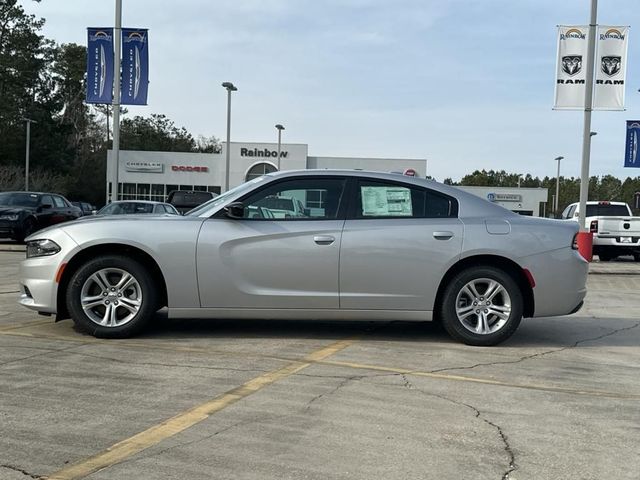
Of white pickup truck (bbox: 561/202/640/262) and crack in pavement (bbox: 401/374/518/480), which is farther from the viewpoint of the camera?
white pickup truck (bbox: 561/202/640/262)

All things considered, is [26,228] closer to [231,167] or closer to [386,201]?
[386,201]

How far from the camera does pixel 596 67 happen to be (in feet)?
55.1

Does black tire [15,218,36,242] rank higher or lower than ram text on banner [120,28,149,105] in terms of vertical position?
lower

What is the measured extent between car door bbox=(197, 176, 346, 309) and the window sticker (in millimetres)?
356

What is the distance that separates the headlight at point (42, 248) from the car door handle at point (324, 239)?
2.34 metres

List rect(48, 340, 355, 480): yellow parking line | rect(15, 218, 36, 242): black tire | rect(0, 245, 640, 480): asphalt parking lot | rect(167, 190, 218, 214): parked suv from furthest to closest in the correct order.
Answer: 1. rect(167, 190, 218, 214): parked suv
2. rect(15, 218, 36, 242): black tire
3. rect(0, 245, 640, 480): asphalt parking lot
4. rect(48, 340, 355, 480): yellow parking line

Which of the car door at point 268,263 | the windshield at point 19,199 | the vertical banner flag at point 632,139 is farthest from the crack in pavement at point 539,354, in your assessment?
the vertical banner flag at point 632,139

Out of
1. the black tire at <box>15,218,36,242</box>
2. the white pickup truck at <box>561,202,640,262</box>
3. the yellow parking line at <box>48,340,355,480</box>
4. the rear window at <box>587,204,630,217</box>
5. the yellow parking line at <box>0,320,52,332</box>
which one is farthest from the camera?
the rear window at <box>587,204,630,217</box>

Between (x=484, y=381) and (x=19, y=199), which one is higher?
(x=19, y=199)

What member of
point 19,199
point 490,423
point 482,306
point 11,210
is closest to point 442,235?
point 482,306

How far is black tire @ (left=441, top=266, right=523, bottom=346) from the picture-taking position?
6211mm

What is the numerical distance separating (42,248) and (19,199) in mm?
15029

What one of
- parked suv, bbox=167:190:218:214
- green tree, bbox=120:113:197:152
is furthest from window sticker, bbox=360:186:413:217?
green tree, bbox=120:113:197:152

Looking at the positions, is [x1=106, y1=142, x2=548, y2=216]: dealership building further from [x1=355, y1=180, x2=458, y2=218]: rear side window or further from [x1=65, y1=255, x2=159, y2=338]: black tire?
[x1=65, y1=255, x2=159, y2=338]: black tire
